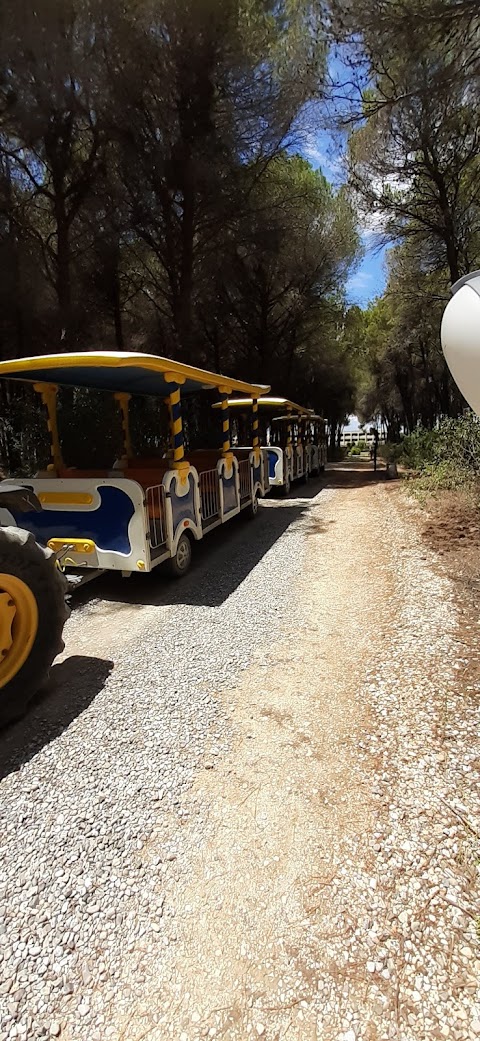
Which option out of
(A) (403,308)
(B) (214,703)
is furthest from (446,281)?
(B) (214,703)

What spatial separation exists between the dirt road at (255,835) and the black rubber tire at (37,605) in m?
0.20

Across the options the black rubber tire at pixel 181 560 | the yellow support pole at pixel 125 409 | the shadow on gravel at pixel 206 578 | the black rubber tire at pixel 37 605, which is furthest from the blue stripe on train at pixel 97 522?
the yellow support pole at pixel 125 409

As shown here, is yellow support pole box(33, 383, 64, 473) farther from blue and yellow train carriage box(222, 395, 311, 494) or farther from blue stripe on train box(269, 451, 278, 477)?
blue stripe on train box(269, 451, 278, 477)

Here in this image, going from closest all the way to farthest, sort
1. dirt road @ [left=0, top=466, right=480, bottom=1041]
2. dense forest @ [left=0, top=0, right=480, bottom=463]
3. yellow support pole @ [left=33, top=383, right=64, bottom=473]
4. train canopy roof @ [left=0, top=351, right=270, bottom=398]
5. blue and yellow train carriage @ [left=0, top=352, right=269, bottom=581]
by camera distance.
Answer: dirt road @ [left=0, top=466, right=480, bottom=1041] < train canopy roof @ [left=0, top=351, right=270, bottom=398] < blue and yellow train carriage @ [left=0, top=352, right=269, bottom=581] < yellow support pole @ [left=33, top=383, right=64, bottom=473] < dense forest @ [left=0, top=0, right=480, bottom=463]

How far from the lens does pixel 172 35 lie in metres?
10.1

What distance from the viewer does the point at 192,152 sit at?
35.0 ft

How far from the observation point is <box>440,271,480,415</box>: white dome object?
6.02ft

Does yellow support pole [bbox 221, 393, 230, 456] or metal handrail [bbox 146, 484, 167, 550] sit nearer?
metal handrail [bbox 146, 484, 167, 550]

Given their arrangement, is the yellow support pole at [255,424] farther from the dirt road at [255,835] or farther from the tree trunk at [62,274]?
the dirt road at [255,835]

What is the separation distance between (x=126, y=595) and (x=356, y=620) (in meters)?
2.36

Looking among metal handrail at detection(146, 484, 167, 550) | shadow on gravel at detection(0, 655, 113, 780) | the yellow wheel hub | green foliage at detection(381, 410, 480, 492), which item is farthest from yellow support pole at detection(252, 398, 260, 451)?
the yellow wheel hub

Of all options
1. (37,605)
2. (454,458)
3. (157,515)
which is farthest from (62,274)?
(37,605)

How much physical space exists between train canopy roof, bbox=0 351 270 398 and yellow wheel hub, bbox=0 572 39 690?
2.32 metres

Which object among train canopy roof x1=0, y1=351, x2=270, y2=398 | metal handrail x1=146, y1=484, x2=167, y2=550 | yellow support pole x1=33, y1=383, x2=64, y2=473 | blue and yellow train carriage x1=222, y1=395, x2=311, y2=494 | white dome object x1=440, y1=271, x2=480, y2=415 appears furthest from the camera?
blue and yellow train carriage x1=222, y1=395, x2=311, y2=494
